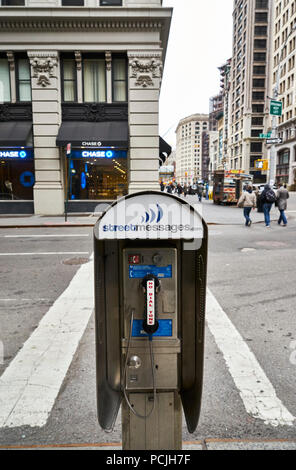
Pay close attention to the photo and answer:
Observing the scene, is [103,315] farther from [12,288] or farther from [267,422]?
[12,288]

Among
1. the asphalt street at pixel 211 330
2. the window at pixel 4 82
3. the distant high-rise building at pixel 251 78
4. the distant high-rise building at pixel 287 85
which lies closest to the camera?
the asphalt street at pixel 211 330

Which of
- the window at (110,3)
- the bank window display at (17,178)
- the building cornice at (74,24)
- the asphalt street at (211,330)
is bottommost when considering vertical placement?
the asphalt street at (211,330)

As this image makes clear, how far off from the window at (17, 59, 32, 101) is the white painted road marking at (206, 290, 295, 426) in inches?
717

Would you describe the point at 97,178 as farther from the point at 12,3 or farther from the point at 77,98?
the point at 12,3

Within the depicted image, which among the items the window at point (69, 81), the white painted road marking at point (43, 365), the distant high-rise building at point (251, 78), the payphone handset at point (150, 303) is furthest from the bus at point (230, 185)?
the distant high-rise building at point (251, 78)

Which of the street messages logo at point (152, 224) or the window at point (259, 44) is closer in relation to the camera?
the street messages logo at point (152, 224)

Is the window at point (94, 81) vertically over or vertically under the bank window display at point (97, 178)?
over

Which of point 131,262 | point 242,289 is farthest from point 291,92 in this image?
point 131,262

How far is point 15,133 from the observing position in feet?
58.5

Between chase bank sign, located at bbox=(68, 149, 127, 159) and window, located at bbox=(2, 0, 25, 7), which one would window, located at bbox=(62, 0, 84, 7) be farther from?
chase bank sign, located at bbox=(68, 149, 127, 159)

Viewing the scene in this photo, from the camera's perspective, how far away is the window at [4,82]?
18719 mm

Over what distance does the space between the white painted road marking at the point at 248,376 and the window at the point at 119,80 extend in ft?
55.1

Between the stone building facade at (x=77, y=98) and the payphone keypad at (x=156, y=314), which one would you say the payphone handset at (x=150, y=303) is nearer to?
the payphone keypad at (x=156, y=314)

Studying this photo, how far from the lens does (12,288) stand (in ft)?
21.0
